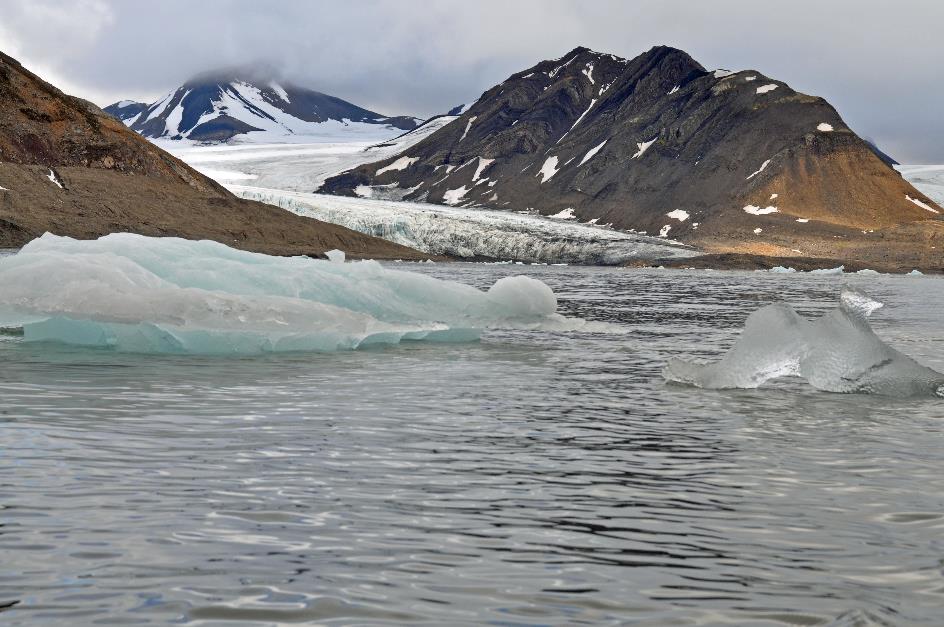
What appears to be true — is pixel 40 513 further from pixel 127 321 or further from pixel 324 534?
pixel 127 321

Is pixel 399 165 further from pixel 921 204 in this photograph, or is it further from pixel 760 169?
pixel 921 204

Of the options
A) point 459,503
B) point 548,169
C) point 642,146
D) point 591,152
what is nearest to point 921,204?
point 642,146

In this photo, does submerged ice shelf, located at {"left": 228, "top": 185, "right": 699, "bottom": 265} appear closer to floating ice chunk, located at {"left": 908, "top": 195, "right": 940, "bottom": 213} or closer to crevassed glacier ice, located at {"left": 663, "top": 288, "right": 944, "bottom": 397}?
floating ice chunk, located at {"left": 908, "top": 195, "right": 940, "bottom": 213}

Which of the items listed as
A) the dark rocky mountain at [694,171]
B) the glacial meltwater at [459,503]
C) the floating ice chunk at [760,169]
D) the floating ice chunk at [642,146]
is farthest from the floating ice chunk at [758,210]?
the glacial meltwater at [459,503]

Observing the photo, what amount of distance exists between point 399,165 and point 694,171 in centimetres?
5894

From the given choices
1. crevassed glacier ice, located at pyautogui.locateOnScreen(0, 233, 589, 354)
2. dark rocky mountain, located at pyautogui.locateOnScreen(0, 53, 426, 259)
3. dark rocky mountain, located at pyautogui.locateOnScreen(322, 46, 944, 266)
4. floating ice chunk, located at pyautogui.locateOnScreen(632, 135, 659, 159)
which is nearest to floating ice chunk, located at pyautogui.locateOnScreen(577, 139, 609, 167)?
dark rocky mountain, located at pyautogui.locateOnScreen(322, 46, 944, 266)

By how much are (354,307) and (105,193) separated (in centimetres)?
8188

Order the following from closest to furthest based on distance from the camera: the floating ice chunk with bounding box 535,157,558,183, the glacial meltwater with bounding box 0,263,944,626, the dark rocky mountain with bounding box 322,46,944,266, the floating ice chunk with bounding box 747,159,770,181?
the glacial meltwater with bounding box 0,263,944,626
the dark rocky mountain with bounding box 322,46,944,266
the floating ice chunk with bounding box 747,159,770,181
the floating ice chunk with bounding box 535,157,558,183

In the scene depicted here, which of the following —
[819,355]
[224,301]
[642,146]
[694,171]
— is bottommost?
[819,355]

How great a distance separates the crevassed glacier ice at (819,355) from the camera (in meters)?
12.8

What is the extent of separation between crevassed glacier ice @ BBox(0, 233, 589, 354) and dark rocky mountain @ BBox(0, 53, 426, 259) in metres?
67.8

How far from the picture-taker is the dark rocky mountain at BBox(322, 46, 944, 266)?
138750mm

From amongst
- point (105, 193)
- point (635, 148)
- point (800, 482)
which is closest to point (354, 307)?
point (800, 482)

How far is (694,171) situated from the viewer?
16012 cm
